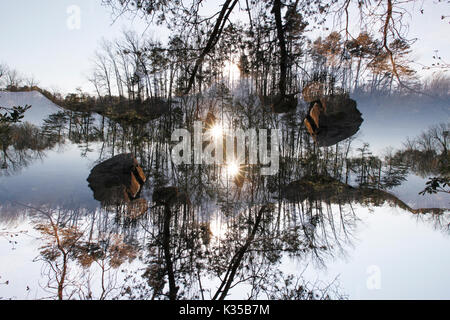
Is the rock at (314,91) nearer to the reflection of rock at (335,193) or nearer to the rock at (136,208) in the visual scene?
the reflection of rock at (335,193)

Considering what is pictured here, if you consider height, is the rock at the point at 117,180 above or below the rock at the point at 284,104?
below

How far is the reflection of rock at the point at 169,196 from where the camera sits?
5.62ft

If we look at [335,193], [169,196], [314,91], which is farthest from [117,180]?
[314,91]

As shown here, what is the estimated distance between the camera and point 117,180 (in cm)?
206

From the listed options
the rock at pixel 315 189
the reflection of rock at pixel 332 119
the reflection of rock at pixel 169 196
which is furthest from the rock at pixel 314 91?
the reflection of rock at pixel 169 196

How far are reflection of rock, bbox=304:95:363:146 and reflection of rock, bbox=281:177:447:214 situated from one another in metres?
0.94

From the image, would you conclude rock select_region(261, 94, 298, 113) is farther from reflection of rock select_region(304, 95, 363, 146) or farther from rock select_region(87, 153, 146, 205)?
rock select_region(87, 153, 146, 205)

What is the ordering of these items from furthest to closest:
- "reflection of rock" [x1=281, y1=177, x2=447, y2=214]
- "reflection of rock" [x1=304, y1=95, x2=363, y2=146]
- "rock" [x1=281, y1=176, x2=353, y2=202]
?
"reflection of rock" [x1=304, y1=95, x2=363, y2=146] < "rock" [x1=281, y1=176, x2=353, y2=202] < "reflection of rock" [x1=281, y1=177, x2=447, y2=214]

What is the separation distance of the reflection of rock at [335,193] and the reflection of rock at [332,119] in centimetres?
94

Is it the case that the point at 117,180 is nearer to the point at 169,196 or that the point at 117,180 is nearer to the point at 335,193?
the point at 169,196

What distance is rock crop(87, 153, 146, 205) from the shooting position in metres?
1.71

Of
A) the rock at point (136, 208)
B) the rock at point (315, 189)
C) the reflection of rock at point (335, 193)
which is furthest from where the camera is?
the rock at point (315, 189)

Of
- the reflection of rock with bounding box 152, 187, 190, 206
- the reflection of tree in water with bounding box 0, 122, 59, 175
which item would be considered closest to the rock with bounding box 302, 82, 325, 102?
the reflection of rock with bounding box 152, 187, 190, 206
